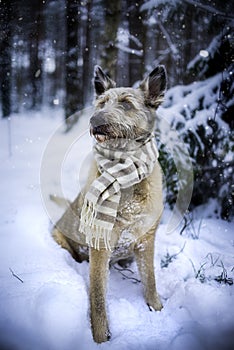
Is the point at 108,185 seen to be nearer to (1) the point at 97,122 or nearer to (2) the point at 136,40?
(1) the point at 97,122

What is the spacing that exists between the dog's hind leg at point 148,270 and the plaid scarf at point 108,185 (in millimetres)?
421

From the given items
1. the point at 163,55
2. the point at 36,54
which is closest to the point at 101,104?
the point at 36,54

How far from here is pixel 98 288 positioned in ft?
6.64

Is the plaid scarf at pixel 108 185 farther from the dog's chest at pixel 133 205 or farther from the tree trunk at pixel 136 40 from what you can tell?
the tree trunk at pixel 136 40

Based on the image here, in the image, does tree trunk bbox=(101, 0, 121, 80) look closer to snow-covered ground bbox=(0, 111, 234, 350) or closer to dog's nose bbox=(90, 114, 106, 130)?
snow-covered ground bbox=(0, 111, 234, 350)

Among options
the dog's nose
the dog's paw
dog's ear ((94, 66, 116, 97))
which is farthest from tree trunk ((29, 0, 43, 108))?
the dog's paw

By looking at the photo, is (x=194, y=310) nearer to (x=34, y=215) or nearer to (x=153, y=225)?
(x=153, y=225)

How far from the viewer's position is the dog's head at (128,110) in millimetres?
1965

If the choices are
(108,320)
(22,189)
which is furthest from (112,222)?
(22,189)

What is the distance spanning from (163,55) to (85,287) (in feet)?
12.8

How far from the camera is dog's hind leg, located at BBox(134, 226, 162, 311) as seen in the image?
7.48 feet

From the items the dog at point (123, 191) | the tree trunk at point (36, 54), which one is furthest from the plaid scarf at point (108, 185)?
the tree trunk at point (36, 54)

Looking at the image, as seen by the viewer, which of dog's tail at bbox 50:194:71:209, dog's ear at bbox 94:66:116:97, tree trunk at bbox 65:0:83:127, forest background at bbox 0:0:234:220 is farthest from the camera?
tree trunk at bbox 65:0:83:127

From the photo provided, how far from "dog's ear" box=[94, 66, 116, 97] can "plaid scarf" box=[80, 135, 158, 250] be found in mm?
688
